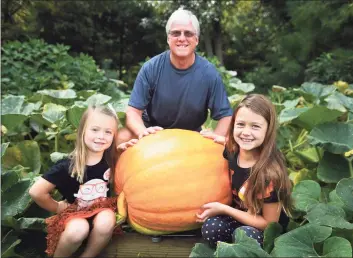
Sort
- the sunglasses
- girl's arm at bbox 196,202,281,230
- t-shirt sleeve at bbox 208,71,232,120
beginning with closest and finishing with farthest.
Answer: girl's arm at bbox 196,202,281,230
the sunglasses
t-shirt sleeve at bbox 208,71,232,120

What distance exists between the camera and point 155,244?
207 centimetres

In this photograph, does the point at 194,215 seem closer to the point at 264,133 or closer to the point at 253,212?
the point at 253,212

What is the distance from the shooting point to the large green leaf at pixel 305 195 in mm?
2002

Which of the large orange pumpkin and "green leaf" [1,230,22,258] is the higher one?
the large orange pumpkin

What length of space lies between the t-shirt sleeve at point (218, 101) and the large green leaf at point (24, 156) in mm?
1003

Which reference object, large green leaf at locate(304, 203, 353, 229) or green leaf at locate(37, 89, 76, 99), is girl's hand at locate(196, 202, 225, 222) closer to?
large green leaf at locate(304, 203, 353, 229)

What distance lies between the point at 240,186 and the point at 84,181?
0.66 m

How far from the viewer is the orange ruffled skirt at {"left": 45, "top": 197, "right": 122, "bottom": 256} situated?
1.99 metres

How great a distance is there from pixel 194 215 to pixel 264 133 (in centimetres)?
43

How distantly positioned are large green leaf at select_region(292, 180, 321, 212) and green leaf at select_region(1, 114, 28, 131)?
1539 millimetres

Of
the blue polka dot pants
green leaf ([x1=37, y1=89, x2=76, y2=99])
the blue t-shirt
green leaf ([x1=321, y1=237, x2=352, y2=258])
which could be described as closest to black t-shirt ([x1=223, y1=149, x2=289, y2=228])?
the blue polka dot pants

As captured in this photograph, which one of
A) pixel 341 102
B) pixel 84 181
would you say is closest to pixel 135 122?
pixel 84 181

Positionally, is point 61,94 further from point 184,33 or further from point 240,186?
point 240,186

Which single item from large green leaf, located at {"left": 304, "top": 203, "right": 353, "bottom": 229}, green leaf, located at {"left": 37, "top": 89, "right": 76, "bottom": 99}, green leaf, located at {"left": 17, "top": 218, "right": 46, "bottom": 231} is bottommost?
green leaf, located at {"left": 17, "top": 218, "right": 46, "bottom": 231}
